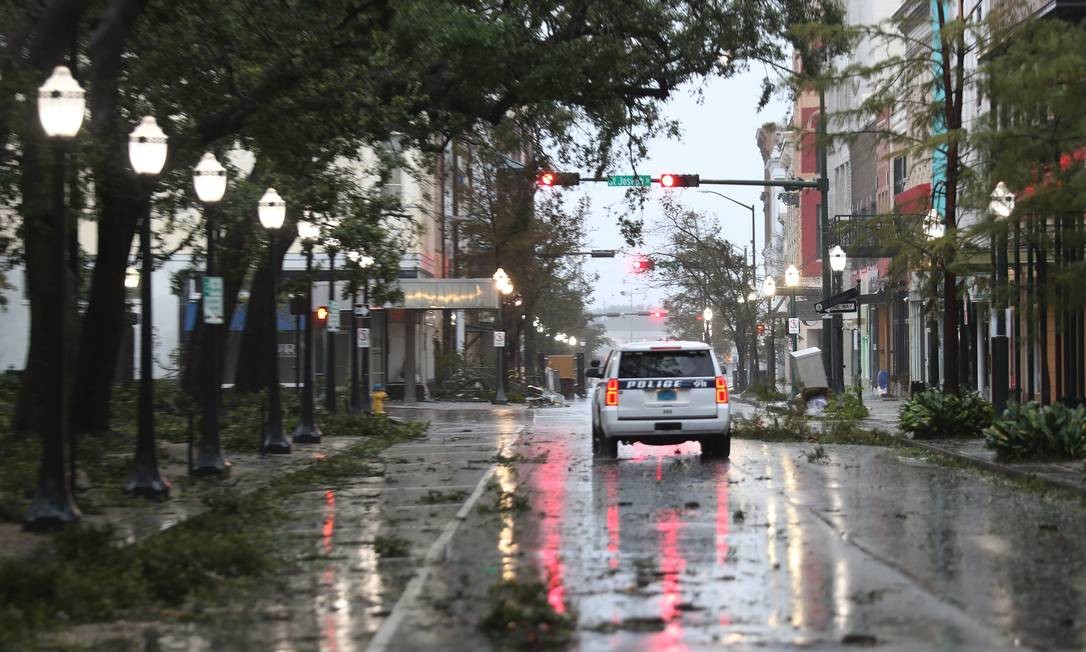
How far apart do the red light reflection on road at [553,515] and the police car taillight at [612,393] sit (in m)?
1.15

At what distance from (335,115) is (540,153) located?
9.85 meters

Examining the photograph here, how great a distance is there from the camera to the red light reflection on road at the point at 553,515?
1062 cm

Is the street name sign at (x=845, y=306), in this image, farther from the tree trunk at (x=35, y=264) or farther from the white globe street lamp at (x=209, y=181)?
the white globe street lamp at (x=209, y=181)

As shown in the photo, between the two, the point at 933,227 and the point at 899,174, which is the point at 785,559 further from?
the point at 899,174

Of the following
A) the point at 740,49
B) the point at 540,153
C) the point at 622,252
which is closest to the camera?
the point at 740,49

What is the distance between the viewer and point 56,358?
15.1 m

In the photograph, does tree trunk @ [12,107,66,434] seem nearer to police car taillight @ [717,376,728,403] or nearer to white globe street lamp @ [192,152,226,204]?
white globe street lamp @ [192,152,226,204]

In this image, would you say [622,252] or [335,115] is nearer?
[335,115]

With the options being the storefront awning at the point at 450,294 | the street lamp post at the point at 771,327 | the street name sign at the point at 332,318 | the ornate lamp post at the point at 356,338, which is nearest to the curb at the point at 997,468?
the ornate lamp post at the point at 356,338

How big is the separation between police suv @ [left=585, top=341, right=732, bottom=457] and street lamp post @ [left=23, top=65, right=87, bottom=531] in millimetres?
10255

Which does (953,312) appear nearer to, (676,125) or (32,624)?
(676,125)

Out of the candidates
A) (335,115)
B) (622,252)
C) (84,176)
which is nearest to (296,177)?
(335,115)

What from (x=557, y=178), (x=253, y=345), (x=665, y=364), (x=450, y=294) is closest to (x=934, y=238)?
(x=665, y=364)

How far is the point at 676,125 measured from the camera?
3406 cm
